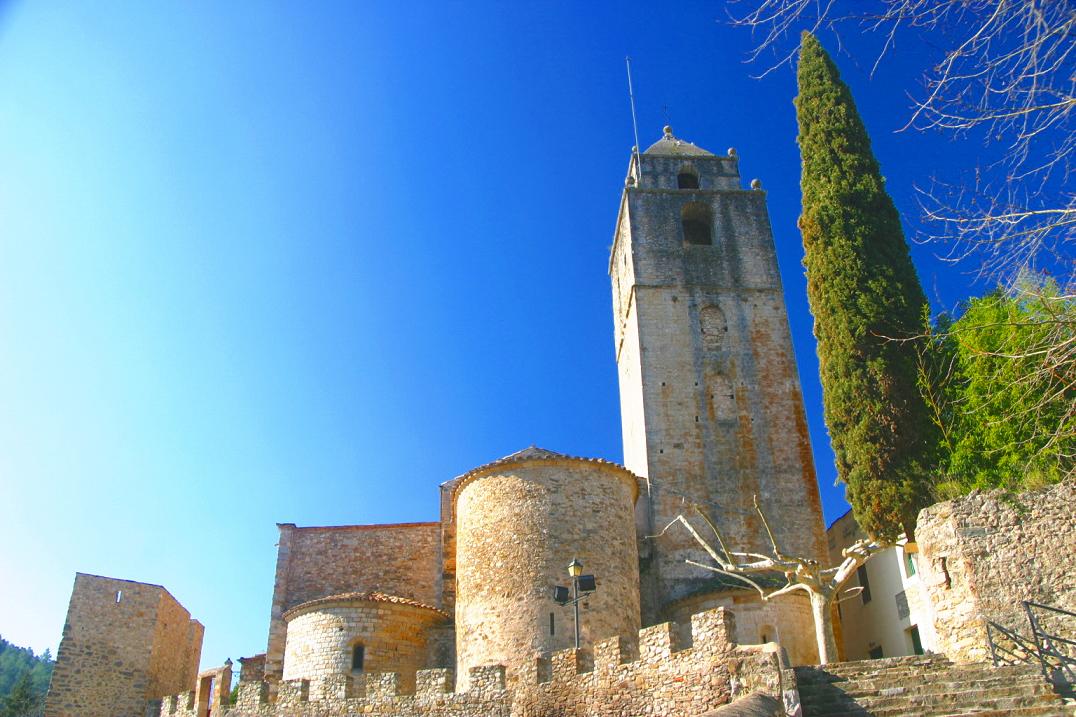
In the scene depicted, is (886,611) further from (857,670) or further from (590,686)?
(590,686)

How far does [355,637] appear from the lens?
1986 centimetres

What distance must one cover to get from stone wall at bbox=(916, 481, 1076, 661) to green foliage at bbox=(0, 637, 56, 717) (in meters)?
36.9

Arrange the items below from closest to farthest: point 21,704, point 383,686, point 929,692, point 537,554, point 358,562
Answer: point 929,692
point 383,686
point 537,554
point 358,562
point 21,704

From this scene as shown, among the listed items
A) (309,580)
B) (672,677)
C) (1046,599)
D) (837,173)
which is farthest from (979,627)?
(309,580)

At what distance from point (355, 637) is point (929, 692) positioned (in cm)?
1292

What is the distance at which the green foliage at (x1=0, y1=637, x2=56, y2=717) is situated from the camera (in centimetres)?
3812

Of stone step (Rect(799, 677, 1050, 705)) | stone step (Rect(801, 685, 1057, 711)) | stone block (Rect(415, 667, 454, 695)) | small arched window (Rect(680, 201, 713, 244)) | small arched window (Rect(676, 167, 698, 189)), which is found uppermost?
small arched window (Rect(676, 167, 698, 189))

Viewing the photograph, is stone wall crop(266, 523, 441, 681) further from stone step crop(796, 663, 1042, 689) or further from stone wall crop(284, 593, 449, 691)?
stone step crop(796, 663, 1042, 689)

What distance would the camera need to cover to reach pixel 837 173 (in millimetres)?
19531

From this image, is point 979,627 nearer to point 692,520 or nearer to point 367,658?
point 692,520

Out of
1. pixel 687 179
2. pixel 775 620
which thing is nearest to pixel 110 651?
pixel 775 620

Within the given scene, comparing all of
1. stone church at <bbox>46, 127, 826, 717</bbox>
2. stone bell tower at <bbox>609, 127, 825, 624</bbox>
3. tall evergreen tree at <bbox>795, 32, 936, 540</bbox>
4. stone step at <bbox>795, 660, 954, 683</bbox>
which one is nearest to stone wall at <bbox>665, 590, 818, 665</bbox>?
stone church at <bbox>46, 127, 826, 717</bbox>

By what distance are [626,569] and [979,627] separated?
8.09 m

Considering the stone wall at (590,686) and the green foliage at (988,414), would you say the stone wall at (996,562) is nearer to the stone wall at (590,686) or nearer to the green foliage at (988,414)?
the green foliage at (988,414)
